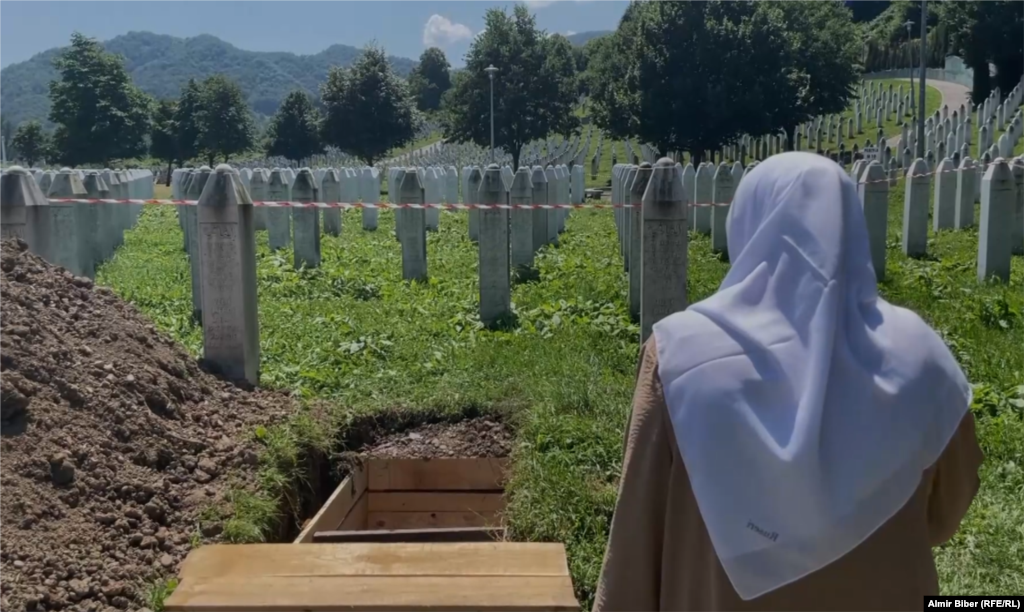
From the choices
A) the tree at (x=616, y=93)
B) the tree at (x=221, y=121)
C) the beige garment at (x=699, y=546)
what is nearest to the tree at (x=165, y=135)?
the tree at (x=221, y=121)

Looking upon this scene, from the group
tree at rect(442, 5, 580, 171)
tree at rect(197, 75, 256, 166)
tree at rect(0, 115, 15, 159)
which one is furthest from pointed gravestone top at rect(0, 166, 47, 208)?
tree at rect(0, 115, 15, 159)

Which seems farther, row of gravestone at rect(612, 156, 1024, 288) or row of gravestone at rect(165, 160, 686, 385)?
row of gravestone at rect(612, 156, 1024, 288)

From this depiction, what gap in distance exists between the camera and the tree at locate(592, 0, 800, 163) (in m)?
37.0

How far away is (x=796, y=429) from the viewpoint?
1.79 m

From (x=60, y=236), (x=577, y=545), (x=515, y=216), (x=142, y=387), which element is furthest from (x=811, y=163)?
(x=515, y=216)

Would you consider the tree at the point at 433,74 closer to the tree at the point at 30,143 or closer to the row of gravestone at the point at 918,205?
the tree at the point at 30,143

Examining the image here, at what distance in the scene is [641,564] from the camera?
2016 millimetres

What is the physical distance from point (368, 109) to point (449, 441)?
49.0 meters

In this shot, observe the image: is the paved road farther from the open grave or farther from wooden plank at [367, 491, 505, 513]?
the open grave

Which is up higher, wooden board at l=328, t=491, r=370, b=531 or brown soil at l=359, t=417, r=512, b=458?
brown soil at l=359, t=417, r=512, b=458

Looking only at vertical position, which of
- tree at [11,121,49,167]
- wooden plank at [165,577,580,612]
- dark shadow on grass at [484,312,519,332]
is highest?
tree at [11,121,49,167]

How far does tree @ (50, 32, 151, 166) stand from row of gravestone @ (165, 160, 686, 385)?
51.3 meters

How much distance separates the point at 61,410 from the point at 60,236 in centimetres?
470

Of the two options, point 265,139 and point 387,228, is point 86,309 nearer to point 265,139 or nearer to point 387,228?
point 387,228
